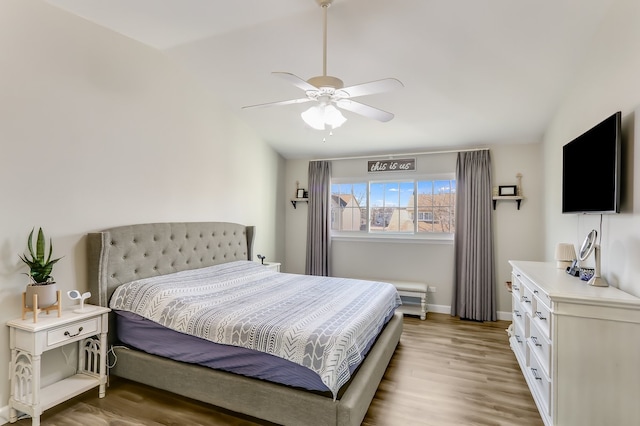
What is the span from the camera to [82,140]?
8.46 feet

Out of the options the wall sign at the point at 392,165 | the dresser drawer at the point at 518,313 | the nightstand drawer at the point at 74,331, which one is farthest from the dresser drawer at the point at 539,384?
the nightstand drawer at the point at 74,331

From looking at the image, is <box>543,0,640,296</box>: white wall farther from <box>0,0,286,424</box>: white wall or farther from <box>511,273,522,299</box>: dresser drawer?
<box>0,0,286,424</box>: white wall

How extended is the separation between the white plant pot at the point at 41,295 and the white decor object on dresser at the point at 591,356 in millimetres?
3172

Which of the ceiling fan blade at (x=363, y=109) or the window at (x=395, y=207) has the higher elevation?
the ceiling fan blade at (x=363, y=109)

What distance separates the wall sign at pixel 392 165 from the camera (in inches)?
190

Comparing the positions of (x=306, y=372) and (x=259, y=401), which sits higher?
(x=306, y=372)

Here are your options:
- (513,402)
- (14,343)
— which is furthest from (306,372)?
(14,343)

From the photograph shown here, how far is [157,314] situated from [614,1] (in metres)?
3.75

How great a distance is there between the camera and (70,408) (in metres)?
2.29

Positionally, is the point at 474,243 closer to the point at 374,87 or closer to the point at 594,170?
the point at 594,170

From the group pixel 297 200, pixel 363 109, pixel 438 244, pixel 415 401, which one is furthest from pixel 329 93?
pixel 297 200

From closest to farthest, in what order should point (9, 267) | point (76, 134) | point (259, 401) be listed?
point (259, 401) < point (9, 267) < point (76, 134)

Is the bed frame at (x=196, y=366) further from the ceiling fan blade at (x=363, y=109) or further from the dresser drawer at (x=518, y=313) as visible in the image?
the ceiling fan blade at (x=363, y=109)

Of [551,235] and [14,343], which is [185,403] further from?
[551,235]
